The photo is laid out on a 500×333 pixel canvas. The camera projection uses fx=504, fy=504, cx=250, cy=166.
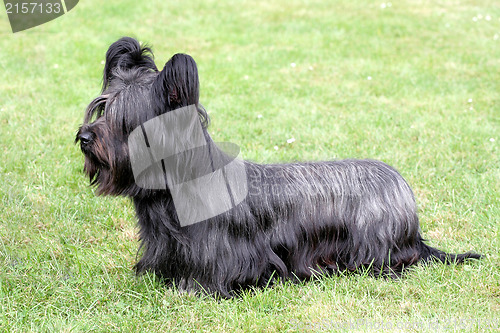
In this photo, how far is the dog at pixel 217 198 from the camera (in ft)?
9.18

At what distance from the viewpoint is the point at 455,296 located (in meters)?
3.33

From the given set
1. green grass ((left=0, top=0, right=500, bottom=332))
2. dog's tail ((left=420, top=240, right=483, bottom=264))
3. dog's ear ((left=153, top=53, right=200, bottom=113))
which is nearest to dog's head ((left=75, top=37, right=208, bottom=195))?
dog's ear ((left=153, top=53, right=200, bottom=113))

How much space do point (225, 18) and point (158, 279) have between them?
957cm

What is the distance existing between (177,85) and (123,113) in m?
0.39

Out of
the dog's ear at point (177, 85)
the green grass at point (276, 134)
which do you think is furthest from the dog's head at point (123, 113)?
the green grass at point (276, 134)

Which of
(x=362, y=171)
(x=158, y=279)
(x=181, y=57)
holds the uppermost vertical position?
(x=181, y=57)

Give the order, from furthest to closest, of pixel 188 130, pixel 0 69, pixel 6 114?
pixel 0 69 < pixel 6 114 < pixel 188 130

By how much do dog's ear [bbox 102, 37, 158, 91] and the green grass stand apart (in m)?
1.41

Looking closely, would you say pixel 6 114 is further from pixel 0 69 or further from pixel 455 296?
pixel 455 296

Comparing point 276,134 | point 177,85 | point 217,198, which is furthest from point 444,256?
point 276,134

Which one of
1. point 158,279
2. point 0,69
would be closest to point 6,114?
point 0,69

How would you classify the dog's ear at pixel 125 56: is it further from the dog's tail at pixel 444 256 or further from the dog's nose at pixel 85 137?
the dog's tail at pixel 444 256

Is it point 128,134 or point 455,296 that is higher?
point 128,134

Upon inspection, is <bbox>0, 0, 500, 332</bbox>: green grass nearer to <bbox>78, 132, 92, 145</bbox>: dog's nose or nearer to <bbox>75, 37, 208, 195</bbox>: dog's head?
<bbox>75, 37, 208, 195</bbox>: dog's head
